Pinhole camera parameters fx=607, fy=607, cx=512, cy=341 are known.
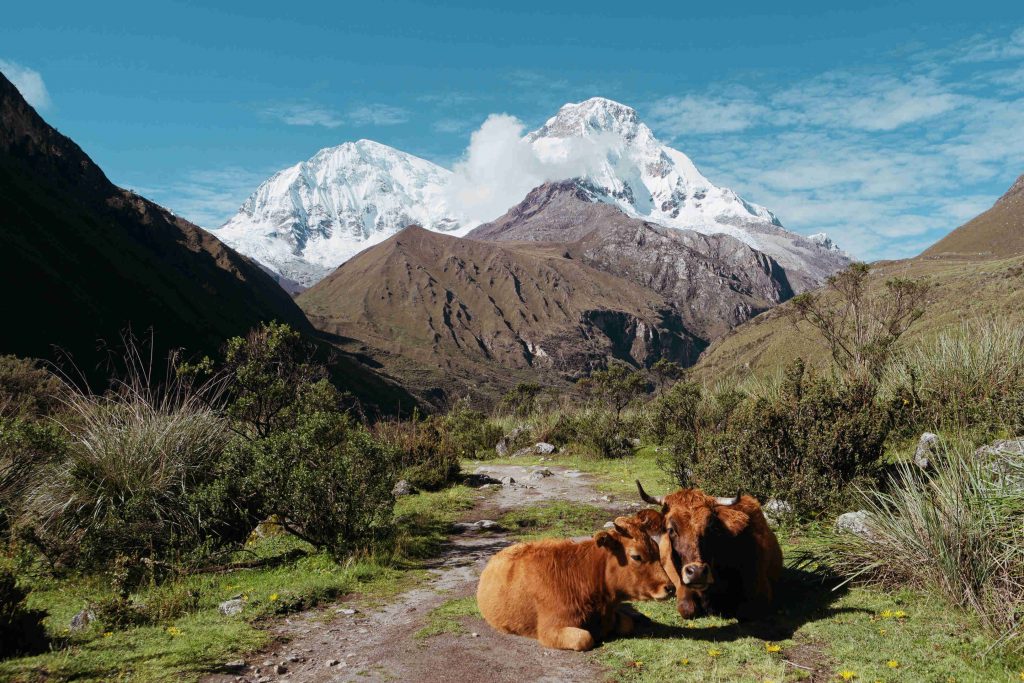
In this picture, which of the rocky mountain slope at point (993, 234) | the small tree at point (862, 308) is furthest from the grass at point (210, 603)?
the rocky mountain slope at point (993, 234)

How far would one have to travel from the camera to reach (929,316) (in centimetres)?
5200

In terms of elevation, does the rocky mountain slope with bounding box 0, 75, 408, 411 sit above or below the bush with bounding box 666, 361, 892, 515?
above

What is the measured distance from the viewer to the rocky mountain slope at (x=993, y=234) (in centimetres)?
15500

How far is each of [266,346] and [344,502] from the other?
8494 millimetres

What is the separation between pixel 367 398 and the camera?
90.6m

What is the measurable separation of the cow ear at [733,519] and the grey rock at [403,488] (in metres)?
10.2

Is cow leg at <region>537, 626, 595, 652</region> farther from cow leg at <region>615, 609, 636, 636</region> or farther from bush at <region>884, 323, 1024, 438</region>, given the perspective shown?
bush at <region>884, 323, 1024, 438</region>

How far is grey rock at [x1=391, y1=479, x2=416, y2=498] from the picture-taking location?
49.0 ft

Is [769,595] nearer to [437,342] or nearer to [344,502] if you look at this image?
[344,502]

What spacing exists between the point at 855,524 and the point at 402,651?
17.3ft

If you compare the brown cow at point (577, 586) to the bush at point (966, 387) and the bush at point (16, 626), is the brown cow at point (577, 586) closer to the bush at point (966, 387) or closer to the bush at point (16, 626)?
the bush at point (16, 626)

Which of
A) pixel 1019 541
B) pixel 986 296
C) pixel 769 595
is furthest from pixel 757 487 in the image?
pixel 986 296

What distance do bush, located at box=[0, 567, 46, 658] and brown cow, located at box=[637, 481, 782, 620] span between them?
6.11 metres

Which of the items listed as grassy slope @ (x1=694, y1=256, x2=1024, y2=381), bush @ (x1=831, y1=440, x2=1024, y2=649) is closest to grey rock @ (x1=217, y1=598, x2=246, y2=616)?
bush @ (x1=831, y1=440, x2=1024, y2=649)
